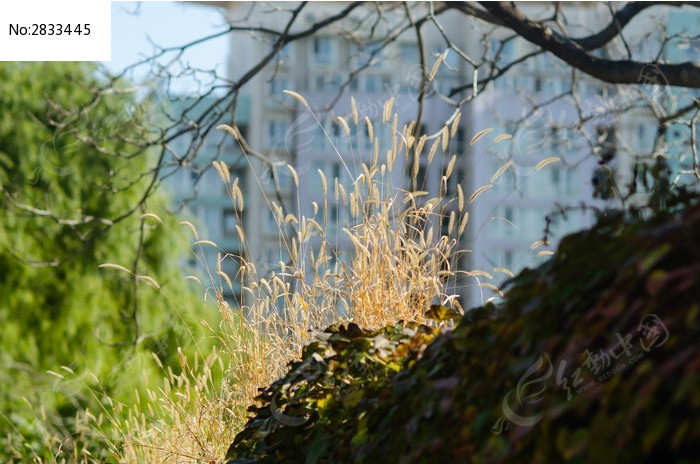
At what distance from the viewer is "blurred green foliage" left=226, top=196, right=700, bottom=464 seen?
1207 mm

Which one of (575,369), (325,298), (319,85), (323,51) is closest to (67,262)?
(325,298)

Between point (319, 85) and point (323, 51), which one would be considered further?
point (323, 51)

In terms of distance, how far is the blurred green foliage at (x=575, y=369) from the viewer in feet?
3.96

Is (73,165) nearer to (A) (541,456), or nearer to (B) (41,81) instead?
(B) (41,81)

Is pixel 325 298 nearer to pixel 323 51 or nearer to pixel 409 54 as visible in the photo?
pixel 409 54

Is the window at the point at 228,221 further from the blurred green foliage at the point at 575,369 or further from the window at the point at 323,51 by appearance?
the blurred green foliage at the point at 575,369

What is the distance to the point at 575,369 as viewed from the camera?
138cm

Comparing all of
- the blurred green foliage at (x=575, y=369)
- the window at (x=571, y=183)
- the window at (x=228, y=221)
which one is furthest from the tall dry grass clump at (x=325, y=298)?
the window at (x=228, y=221)

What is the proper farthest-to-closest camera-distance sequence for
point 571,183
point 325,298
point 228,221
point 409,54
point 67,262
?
1. point 228,221
2. point 571,183
3. point 409,54
4. point 67,262
5. point 325,298

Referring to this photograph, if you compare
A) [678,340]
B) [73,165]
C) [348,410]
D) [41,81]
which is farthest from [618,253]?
[41,81]

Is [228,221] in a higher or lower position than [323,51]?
lower

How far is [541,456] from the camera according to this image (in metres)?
1.31

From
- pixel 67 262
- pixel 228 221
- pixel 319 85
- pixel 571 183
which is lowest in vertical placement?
pixel 67 262

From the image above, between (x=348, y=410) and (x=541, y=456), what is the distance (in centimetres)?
92
